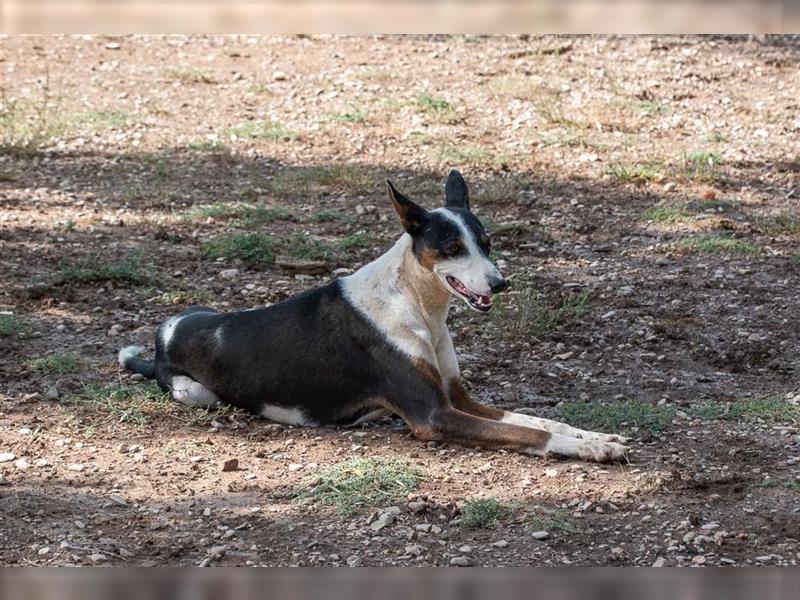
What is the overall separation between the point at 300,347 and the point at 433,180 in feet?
14.1

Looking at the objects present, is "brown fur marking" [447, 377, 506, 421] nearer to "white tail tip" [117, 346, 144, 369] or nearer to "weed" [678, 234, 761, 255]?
"white tail tip" [117, 346, 144, 369]

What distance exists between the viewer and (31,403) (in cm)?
588

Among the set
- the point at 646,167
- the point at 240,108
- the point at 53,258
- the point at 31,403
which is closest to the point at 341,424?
the point at 31,403

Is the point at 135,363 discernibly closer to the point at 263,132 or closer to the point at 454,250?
the point at 454,250

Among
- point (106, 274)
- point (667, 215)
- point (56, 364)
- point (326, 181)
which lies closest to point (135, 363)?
point (56, 364)

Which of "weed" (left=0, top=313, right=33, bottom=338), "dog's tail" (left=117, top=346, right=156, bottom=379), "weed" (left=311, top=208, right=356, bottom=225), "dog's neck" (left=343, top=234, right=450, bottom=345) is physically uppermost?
"weed" (left=311, top=208, right=356, bottom=225)

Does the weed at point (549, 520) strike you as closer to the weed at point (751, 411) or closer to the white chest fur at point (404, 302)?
the white chest fur at point (404, 302)

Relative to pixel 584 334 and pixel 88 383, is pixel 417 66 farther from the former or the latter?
pixel 88 383

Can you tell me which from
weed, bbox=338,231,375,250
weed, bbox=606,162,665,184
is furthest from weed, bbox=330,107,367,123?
weed, bbox=338,231,375,250

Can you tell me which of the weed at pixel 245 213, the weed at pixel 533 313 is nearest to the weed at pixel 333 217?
the weed at pixel 245 213

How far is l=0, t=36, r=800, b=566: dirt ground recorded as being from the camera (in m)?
4.52

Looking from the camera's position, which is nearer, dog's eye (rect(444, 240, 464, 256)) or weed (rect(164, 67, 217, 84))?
dog's eye (rect(444, 240, 464, 256))

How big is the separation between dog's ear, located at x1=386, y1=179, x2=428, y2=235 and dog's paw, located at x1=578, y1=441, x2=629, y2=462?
131cm

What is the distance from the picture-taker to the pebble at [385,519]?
14.7 feet
